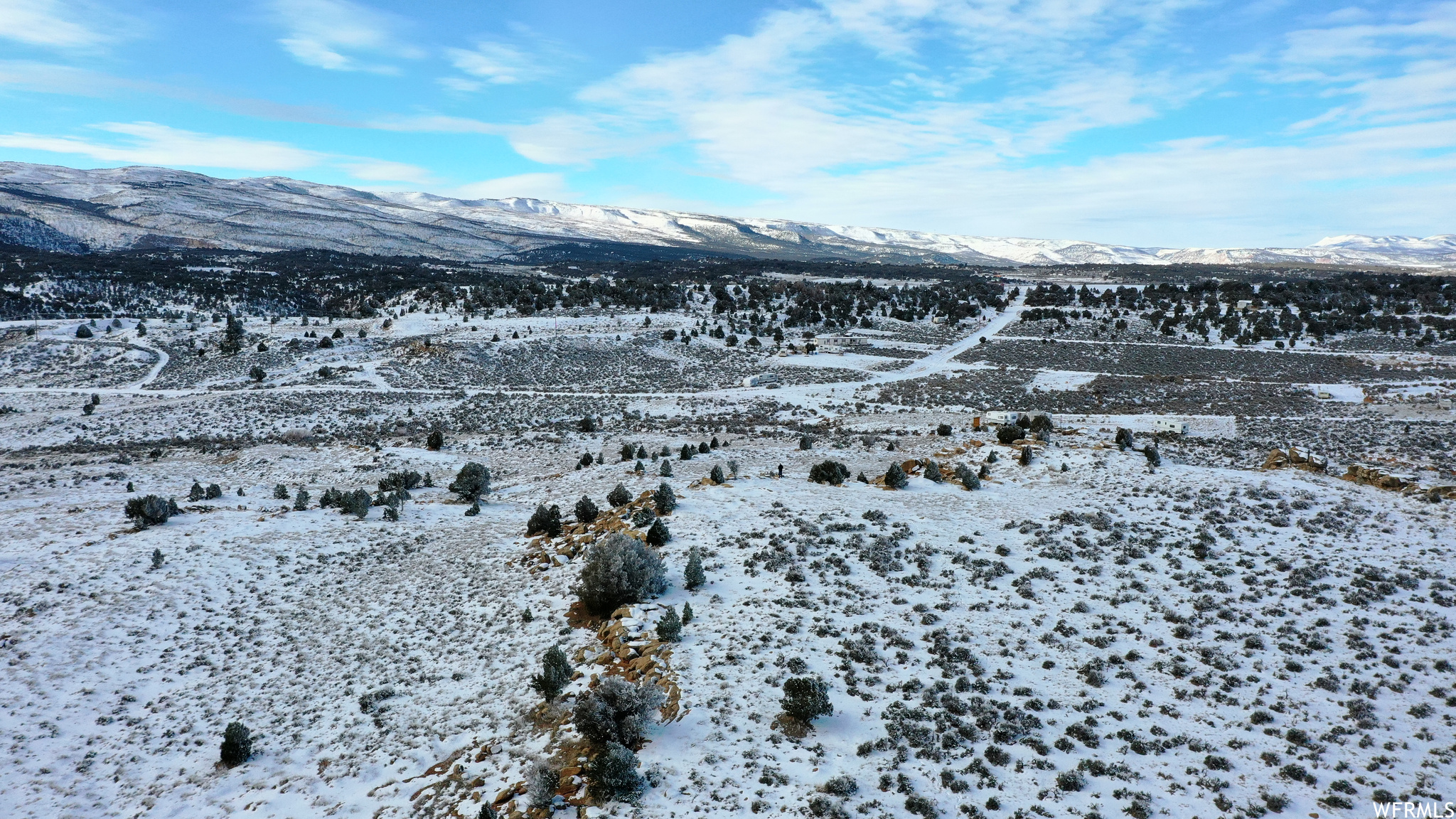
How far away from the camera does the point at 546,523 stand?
728 inches

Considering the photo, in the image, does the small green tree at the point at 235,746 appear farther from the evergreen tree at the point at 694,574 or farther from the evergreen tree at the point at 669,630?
the evergreen tree at the point at 694,574

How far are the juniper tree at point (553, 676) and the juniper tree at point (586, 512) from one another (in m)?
8.12

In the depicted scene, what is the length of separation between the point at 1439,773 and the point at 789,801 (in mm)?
7815

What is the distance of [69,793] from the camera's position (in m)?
9.28

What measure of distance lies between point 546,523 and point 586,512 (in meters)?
1.17

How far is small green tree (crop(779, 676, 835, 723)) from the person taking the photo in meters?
9.27

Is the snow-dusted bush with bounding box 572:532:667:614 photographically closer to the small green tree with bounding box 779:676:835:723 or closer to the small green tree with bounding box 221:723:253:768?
the small green tree with bounding box 779:676:835:723

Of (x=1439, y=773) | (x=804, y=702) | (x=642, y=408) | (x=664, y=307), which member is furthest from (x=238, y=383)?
(x=1439, y=773)

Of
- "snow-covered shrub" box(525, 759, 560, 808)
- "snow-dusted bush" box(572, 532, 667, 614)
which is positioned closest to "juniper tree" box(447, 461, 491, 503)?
"snow-dusted bush" box(572, 532, 667, 614)

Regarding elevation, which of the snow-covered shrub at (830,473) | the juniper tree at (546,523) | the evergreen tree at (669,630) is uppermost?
the snow-covered shrub at (830,473)

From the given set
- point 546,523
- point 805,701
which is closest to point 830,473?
point 546,523

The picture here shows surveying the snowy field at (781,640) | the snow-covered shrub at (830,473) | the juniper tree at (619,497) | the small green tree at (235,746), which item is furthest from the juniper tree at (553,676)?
the snow-covered shrub at (830,473)

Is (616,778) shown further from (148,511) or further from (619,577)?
(148,511)

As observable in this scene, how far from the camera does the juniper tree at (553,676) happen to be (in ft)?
34.1
